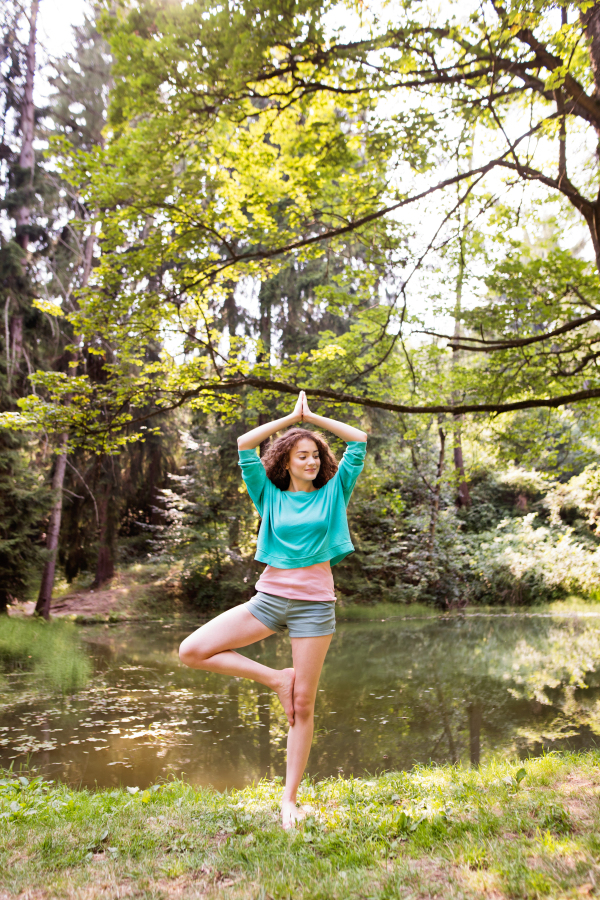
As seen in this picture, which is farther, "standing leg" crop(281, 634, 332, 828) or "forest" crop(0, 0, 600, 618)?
"forest" crop(0, 0, 600, 618)

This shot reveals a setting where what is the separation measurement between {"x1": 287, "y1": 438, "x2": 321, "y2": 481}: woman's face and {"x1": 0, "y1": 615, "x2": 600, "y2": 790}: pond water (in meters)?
2.76

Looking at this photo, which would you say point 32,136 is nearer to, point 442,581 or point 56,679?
point 56,679

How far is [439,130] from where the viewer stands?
635 cm

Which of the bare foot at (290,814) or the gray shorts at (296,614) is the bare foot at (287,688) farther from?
the bare foot at (290,814)

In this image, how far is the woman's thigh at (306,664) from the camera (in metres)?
2.99

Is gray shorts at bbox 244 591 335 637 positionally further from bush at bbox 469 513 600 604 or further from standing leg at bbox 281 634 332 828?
bush at bbox 469 513 600 604

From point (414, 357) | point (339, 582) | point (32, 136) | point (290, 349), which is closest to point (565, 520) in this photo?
point (339, 582)

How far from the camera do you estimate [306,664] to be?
298 centimetres

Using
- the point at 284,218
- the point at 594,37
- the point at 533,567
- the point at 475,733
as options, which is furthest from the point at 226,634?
the point at 533,567

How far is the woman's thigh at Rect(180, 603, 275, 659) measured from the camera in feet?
9.62

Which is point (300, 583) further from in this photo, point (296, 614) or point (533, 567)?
point (533, 567)

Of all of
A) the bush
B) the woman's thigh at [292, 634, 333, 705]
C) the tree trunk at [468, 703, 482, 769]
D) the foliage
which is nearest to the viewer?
the woman's thigh at [292, 634, 333, 705]

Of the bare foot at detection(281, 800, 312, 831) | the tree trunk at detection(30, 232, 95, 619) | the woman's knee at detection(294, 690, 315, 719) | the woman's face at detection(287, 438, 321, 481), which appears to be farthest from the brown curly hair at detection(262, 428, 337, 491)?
the tree trunk at detection(30, 232, 95, 619)

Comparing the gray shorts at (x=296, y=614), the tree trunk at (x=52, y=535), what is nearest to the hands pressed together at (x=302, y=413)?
the gray shorts at (x=296, y=614)
